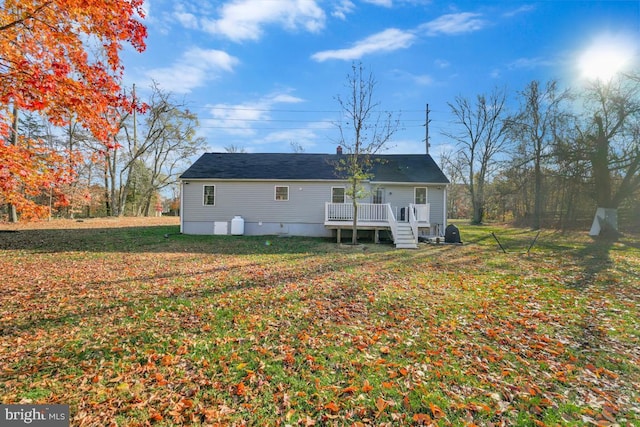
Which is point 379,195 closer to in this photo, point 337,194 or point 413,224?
point 337,194

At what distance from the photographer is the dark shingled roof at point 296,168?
612 inches

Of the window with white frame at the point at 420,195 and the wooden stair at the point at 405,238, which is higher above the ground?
the window with white frame at the point at 420,195

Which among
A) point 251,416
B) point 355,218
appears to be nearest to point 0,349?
point 251,416

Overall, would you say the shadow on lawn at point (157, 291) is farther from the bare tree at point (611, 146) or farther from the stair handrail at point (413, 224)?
the bare tree at point (611, 146)

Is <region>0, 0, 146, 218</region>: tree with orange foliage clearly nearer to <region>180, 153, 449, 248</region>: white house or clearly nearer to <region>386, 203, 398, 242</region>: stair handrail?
<region>180, 153, 449, 248</region>: white house

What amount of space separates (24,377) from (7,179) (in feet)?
17.3

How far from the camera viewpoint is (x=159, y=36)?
28.8 ft

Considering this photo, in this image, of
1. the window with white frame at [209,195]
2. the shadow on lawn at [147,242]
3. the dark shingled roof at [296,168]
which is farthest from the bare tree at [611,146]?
the window with white frame at [209,195]

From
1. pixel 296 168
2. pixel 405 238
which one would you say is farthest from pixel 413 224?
pixel 296 168

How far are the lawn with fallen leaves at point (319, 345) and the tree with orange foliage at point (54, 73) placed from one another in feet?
8.43

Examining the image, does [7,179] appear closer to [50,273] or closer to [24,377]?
[50,273]

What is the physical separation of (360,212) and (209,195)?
335 inches

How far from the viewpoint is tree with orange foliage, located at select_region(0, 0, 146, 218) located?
5.45m

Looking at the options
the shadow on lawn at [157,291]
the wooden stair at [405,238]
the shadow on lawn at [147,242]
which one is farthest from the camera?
the wooden stair at [405,238]
